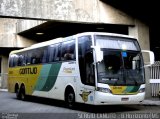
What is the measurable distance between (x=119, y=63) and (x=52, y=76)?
4.81 meters

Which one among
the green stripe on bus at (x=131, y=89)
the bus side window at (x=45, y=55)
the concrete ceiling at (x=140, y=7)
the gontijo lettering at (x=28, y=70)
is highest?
the concrete ceiling at (x=140, y=7)

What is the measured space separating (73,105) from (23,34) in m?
18.1

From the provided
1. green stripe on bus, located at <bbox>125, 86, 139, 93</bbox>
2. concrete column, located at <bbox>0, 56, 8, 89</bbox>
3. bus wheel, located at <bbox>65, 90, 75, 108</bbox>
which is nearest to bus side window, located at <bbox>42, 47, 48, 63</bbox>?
bus wheel, located at <bbox>65, 90, 75, 108</bbox>

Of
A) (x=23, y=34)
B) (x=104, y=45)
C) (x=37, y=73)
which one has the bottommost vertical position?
(x=37, y=73)

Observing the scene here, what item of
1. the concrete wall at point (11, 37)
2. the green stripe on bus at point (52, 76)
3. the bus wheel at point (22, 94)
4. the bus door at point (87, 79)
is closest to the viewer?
the bus door at point (87, 79)

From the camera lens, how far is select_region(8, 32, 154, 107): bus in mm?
13164

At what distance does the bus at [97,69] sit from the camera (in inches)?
518

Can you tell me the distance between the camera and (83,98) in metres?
14.1

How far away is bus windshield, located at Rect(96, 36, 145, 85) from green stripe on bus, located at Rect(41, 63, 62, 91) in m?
3.42

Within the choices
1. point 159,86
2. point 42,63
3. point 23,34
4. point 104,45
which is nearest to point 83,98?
point 104,45

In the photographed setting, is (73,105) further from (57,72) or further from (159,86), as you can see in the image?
(159,86)

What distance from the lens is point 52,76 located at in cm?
1730

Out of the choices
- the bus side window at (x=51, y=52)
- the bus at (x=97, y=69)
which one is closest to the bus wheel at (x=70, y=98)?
the bus at (x=97, y=69)

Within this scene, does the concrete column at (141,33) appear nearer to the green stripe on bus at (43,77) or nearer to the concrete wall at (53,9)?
the concrete wall at (53,9)
